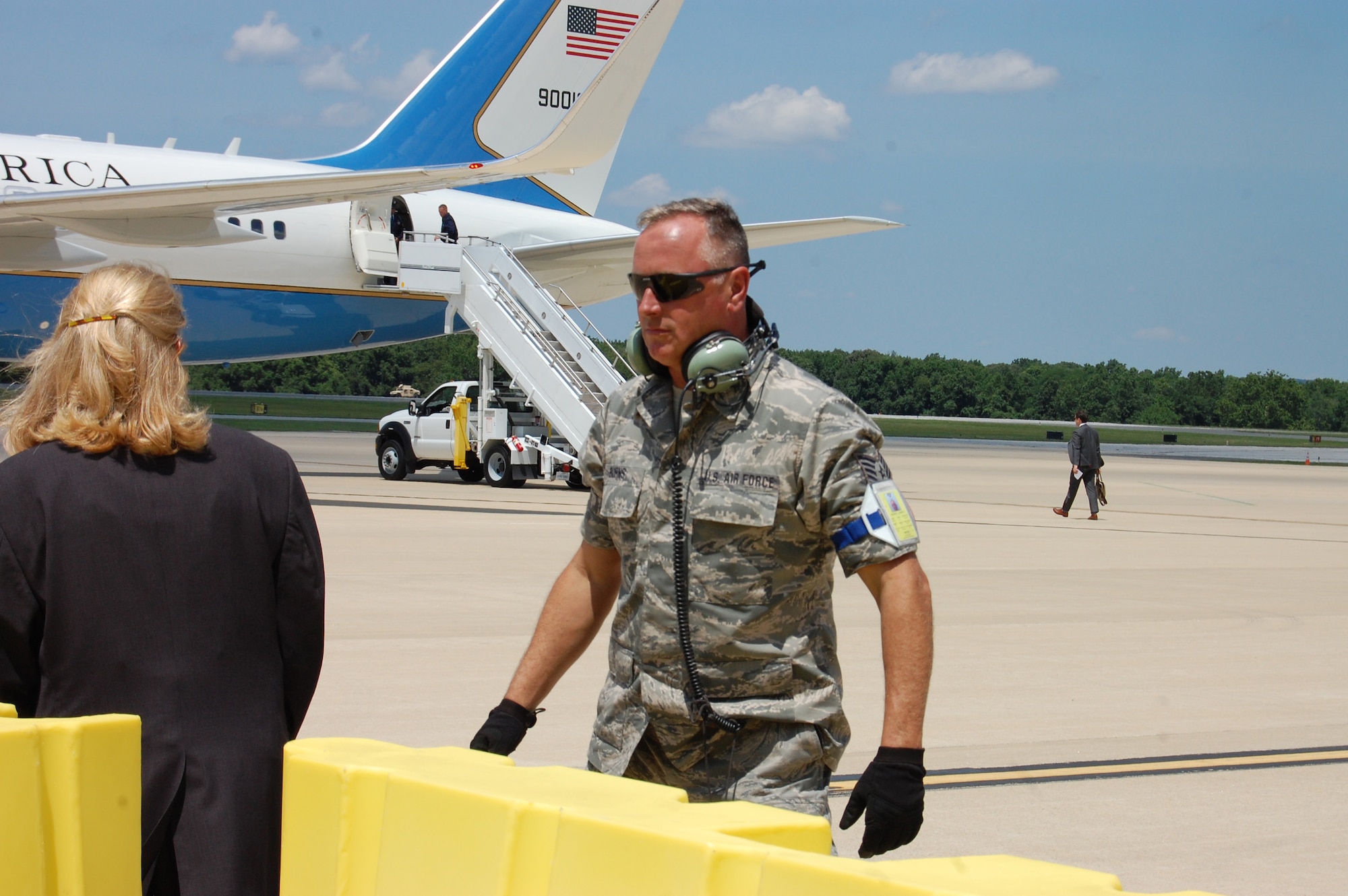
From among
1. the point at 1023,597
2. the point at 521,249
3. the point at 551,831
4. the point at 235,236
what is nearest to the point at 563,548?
the point at 1023,597

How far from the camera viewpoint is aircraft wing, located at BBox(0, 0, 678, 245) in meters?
17.9

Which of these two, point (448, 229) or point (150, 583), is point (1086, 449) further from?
point (150, 583)

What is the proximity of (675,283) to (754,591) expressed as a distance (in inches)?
30.0

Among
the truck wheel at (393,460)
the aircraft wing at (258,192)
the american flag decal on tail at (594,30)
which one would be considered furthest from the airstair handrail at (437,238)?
the american flag decal on tail at (594,30)

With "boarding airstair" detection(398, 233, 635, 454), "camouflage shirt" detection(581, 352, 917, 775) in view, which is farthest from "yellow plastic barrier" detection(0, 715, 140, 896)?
"boarding airstair" detection(398, 233, 635, 454)

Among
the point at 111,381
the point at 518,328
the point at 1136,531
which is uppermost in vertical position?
the point at 518,328

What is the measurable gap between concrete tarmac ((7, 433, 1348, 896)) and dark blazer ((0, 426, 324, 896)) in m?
3.15

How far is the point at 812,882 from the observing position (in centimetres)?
211

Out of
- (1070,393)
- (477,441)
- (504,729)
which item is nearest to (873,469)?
(504,729)

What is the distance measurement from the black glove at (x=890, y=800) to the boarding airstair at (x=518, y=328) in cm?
1890

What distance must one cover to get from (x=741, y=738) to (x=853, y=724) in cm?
438

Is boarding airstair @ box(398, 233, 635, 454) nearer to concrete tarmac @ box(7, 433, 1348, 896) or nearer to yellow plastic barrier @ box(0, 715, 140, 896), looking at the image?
concrete tarmac @ box(7, 433, 1348, 896)

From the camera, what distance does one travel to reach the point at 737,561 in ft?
10.4

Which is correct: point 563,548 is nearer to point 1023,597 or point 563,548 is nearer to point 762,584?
point 1023,597
